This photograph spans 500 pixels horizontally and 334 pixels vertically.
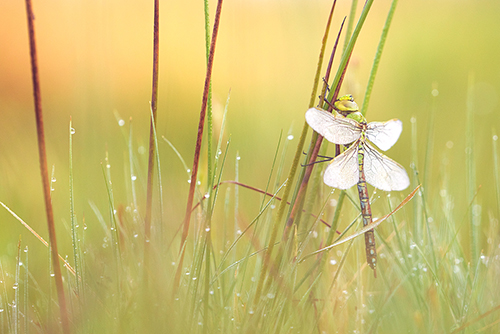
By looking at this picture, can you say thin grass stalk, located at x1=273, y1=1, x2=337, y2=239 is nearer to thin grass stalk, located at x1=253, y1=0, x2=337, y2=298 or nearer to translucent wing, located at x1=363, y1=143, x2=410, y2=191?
thin grass stalk, located at x1=253, y1=0, x2=337, y2=298

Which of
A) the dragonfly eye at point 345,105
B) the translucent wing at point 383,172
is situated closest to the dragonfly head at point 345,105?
the dragonfly eye at point 345,105

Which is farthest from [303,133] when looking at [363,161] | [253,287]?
A: [253,287]

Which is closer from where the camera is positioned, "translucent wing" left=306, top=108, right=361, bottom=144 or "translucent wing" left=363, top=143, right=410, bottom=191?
"translucent wing" left=306, top=108, right=361, bottom=144

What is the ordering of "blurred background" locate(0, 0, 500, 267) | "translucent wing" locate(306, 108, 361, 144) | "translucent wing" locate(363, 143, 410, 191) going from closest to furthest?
"translucent wing" locate(306, 108, 361, 144) < "translucent wing" locate(363, 143, 410, 191) < "blurred background" locate(0, 0, 500, 267)

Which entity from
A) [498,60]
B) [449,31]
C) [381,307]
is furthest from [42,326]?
[449,31]

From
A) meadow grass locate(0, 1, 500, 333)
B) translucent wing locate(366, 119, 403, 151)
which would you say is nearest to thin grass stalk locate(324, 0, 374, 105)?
meadow grass locate(0, 1, 500, 333)

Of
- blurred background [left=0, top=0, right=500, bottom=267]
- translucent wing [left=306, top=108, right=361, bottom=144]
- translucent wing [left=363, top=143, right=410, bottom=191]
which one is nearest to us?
translucent wing [left=306, top=108, right=361, bottom=144]

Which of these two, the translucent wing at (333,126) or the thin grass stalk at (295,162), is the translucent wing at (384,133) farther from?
the thin grass stalk at (295,162)
